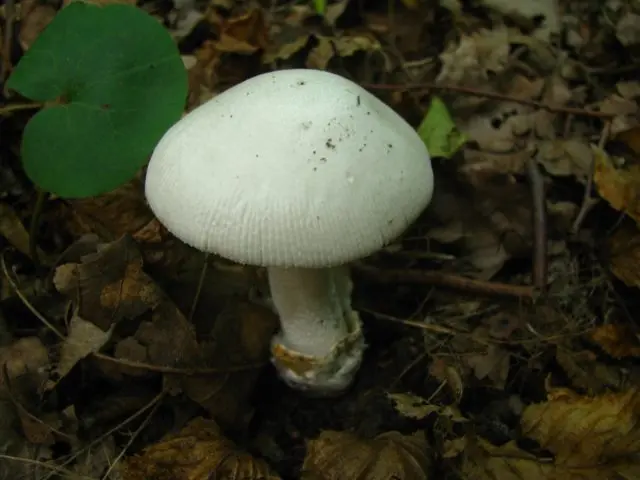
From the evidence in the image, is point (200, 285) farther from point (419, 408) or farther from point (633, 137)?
point (633, 137)

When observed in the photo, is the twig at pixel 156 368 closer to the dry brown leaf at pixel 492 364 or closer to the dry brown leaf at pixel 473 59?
the dry brown leaf at pixel 492 364

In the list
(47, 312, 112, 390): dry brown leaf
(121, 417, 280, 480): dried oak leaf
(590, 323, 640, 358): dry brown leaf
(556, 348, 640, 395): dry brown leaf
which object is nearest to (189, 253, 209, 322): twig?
(47, 312, 112, 390): dry brown leaf

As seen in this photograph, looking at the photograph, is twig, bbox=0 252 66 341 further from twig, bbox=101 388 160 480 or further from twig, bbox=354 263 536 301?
twig, bbox=354 263 536 301

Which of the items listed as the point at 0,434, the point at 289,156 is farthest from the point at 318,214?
the point at 0,434

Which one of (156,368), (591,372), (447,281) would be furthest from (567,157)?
(156,368)

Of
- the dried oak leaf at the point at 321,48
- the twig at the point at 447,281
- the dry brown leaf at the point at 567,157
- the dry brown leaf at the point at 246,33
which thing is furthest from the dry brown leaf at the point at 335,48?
the twig at the point at 447,281

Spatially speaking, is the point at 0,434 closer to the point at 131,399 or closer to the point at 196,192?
the point at 131,399
